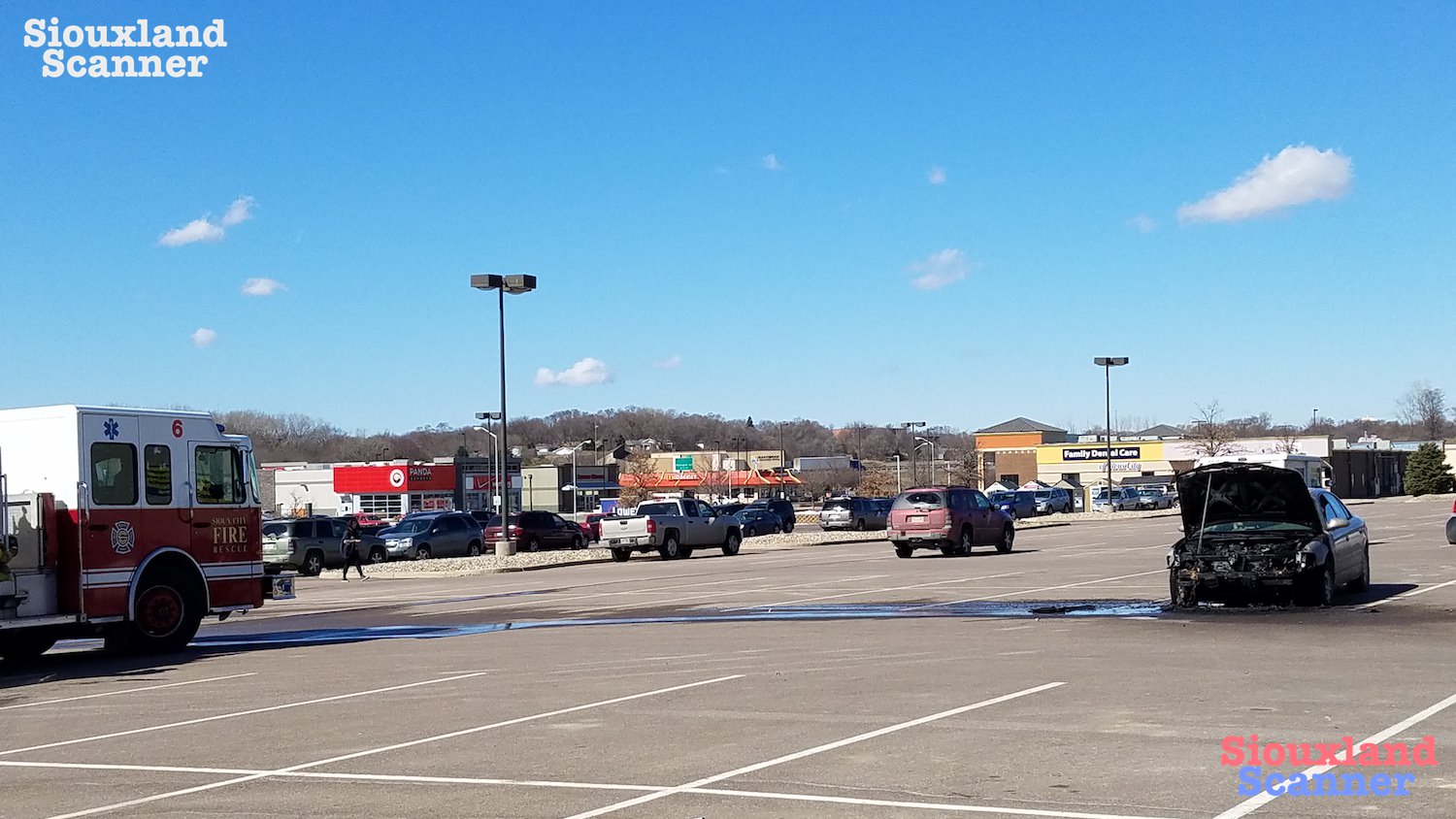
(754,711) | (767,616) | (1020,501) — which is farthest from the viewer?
(1020,501)

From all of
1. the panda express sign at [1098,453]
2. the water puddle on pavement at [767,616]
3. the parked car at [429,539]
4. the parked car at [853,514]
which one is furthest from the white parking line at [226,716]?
the panda express sign at [1098,453]

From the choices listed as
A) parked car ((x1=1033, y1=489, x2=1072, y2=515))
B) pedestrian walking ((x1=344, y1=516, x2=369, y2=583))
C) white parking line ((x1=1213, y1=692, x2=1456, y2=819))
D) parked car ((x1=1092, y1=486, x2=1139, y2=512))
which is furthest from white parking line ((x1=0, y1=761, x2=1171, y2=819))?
parked car ((x1=1092, y1=486, x2=1139, y2=512))

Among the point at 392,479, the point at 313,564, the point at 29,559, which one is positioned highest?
the point at 29,559

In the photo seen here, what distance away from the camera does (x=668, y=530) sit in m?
41.9

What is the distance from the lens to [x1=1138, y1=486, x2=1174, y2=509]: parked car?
8544 centimetres

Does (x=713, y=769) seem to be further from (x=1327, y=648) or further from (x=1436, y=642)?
(x=1436, y=642)

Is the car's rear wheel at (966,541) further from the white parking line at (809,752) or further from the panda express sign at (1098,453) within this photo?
the panda express sign at (1098,453)

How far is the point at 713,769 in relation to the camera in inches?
340

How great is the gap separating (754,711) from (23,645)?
1186 cm

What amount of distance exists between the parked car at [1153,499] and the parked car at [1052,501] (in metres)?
4.25

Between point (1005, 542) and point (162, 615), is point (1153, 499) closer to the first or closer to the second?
point (1005, 542)

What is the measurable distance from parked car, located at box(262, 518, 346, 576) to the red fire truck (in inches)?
913

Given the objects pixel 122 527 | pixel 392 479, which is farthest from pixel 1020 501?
pixel 122 527

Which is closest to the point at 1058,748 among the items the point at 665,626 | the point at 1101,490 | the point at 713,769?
the point at 713,769
